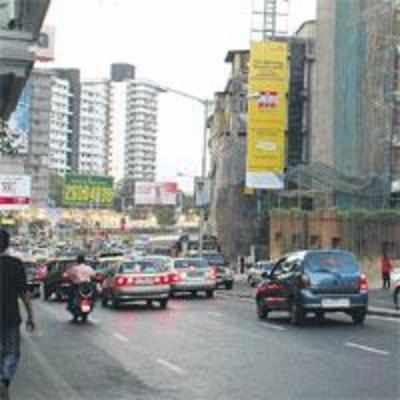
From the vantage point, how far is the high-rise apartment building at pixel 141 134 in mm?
122812

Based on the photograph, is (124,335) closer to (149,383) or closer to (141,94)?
(149,383)

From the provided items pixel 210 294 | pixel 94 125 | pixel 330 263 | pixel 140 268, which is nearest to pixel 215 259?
pixel 210 294

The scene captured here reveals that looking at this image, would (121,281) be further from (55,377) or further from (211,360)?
(55,377)

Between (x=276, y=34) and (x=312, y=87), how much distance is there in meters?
11.3

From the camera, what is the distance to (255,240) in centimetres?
7838

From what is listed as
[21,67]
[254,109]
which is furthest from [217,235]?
[21,67]

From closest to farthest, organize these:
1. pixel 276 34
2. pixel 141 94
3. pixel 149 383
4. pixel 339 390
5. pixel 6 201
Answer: pixel 339 390, pixel 149 383, pixel 6 201, pixel 276 34, pixel 141 94

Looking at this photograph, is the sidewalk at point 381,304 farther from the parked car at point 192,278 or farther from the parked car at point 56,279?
the parked car at point 56,279

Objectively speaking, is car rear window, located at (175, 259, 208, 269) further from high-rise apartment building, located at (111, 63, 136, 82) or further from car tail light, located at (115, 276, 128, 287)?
high-rise apartment building, located at (111, 63, 136, 82)

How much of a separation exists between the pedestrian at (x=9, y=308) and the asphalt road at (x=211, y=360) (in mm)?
1335

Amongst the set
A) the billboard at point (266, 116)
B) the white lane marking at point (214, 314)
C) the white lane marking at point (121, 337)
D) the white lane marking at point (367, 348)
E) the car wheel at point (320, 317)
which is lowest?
the white lane marking at point (214, 314)

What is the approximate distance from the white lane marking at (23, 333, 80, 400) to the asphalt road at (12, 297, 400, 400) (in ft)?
0.04

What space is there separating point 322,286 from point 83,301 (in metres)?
6.13

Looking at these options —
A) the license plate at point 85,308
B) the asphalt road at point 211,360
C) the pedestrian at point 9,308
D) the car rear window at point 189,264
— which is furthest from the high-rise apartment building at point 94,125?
the pedestrian at point 9,308
